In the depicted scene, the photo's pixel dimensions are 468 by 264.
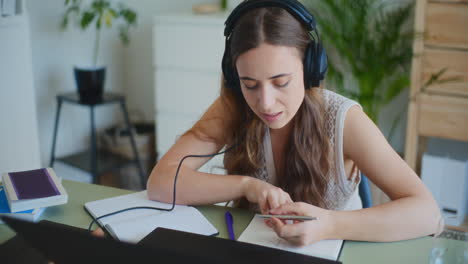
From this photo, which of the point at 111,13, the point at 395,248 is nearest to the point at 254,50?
the point at 395,248

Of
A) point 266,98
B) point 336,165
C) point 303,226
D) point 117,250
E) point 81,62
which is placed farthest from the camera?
point 81,62

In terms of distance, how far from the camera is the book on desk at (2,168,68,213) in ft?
3.72

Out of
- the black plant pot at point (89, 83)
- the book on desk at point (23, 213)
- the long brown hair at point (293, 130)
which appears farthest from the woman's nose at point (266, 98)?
the black plant pot at point (89, 83)

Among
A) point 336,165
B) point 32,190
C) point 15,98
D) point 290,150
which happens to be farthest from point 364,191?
point 15,98

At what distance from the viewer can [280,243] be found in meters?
0.99

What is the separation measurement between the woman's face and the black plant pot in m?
1.98

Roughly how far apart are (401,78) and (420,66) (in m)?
0.23

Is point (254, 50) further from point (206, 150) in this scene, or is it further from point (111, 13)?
point (111, 13)

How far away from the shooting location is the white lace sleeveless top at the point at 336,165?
4.24 feet

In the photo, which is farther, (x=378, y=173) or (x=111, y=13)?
(x=111, y=13)

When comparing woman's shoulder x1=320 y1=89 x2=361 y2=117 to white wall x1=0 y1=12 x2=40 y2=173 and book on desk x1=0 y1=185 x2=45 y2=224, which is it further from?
white wall x1=0 y1=12 x2=40 y2=173

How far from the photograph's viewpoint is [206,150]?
1382mm

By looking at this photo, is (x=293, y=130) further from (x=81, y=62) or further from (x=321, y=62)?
(x=81, y=62)

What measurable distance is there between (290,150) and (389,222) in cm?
38
